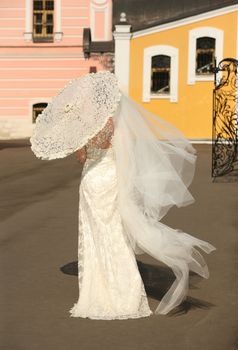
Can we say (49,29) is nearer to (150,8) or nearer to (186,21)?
(150,8)

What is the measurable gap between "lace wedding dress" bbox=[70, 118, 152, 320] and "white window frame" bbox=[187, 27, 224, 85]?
20320 millimetres

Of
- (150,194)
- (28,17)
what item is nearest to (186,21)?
(28,17)

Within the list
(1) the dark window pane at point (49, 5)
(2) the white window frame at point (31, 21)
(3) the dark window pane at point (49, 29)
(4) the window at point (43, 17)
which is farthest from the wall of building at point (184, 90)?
(1) the dark window pane at point (49, 5)

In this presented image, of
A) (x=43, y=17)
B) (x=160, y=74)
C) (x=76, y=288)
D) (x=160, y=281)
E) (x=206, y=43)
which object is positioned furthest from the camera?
(x=43, y=17)

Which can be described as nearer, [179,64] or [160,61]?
[179,64]

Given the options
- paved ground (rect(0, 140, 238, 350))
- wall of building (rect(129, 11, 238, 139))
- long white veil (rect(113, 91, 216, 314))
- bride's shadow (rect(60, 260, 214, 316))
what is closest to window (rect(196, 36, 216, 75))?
wall of building (rect(129, 11, 238, 139))

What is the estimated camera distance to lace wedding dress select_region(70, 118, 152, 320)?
533cm

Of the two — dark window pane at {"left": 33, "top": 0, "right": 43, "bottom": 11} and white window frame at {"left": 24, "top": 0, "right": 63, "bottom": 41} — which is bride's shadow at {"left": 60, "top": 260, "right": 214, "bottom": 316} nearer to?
white window frame at {"left": 24, "top": 0, "right": 63, "bottom": 41}

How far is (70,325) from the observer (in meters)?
5.15

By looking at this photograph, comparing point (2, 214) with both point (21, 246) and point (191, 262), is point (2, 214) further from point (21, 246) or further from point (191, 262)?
point (191, 262)

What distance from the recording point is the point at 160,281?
6512mm

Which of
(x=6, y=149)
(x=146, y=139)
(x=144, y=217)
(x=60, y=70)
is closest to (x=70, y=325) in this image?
(x=144, y=217)

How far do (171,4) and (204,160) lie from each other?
1128 cm

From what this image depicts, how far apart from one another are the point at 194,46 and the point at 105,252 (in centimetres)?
2072
